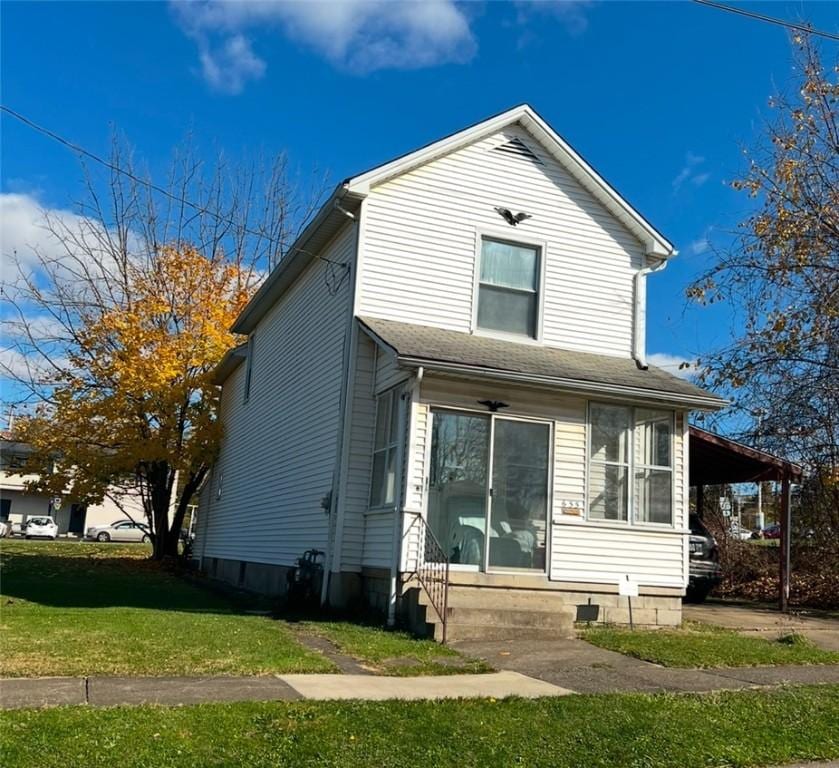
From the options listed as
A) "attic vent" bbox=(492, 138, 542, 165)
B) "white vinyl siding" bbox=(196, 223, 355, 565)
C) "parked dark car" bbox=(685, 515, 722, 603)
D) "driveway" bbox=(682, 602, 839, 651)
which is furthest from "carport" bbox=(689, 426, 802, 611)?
"white vinyl siding" bbox=(196, 223, 355, 565)

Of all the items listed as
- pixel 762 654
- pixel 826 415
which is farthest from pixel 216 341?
pixel 762 654

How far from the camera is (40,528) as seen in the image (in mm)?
50812

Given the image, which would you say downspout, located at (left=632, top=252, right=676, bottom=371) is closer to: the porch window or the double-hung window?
the double-hung window

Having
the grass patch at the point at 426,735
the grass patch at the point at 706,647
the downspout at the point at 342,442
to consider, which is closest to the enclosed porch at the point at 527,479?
the downspout at the point at 342,442

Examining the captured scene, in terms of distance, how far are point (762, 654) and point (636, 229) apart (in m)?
7.61

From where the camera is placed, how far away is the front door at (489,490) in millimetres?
11500

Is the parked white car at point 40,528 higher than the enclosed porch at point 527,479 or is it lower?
lower

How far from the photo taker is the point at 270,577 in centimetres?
1591

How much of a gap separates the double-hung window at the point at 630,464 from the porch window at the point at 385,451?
9.39ft

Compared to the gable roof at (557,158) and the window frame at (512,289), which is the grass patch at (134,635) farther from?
the gable roof at (557,158)

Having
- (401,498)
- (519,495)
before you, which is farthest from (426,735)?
(519,495)

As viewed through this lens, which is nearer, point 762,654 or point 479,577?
point 762,654

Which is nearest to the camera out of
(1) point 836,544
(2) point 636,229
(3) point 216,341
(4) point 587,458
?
(4) point 587,458

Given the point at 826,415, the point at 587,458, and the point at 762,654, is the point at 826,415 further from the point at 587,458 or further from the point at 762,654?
the point at 762,654
